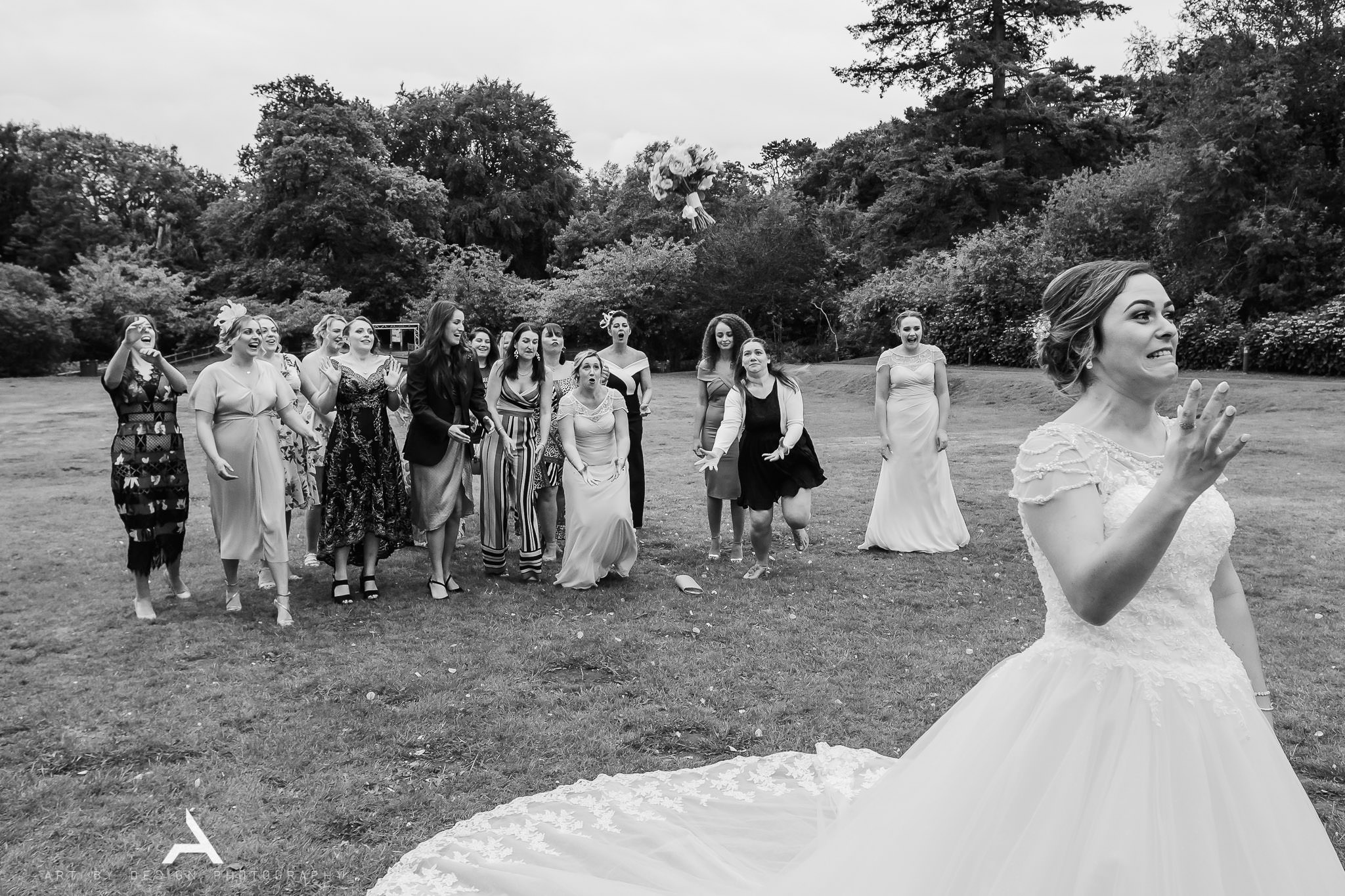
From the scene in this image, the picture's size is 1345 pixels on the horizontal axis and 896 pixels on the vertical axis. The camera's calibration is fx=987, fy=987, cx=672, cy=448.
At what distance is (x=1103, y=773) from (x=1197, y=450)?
81 centimetres

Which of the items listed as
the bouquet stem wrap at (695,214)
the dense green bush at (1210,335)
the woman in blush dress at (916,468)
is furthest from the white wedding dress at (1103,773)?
the bouquet stem wrap at (695,214)

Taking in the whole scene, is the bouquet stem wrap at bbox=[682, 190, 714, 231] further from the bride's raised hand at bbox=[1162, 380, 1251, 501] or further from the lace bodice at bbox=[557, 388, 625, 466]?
the bride's raised hand at bbox=[1162, 380, 1251, 501]

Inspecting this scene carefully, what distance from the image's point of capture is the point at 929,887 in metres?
2.41

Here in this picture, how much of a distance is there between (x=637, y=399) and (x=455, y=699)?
500 centimetres

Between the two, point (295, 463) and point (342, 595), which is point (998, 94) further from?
point (342, 595)

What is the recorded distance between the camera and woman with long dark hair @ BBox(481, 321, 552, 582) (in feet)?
28.2

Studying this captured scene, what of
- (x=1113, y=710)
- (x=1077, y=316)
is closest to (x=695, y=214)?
(x=1077, y=316)

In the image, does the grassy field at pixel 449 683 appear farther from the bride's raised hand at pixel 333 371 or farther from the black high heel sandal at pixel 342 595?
the bride's raised hand at pixel 333 371

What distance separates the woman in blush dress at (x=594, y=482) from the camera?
27.1ft

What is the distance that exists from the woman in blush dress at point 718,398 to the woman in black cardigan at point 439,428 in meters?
2.14

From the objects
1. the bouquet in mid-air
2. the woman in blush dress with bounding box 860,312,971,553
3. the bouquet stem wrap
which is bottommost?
the woman in blush dress with bounding box 860,312,971,553

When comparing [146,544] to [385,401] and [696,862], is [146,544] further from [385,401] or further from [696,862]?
[696,862]

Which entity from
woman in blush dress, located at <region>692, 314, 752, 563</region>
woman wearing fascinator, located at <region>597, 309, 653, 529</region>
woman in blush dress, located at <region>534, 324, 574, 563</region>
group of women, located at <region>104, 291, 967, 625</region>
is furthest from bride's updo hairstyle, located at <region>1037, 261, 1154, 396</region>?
woman wearing fascinator, located at <region>597, 309, 653, 529</region>

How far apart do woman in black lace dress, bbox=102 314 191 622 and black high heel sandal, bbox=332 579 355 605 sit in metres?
1.25
